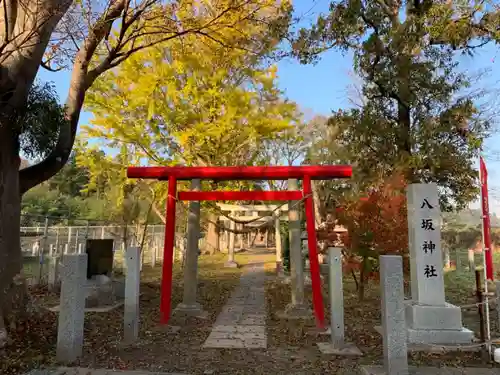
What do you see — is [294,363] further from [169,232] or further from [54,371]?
[169,232]

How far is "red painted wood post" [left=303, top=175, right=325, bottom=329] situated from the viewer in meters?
6.75

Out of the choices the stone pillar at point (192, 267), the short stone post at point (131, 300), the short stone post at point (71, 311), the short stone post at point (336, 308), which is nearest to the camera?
the short stone post at point (71, 311)

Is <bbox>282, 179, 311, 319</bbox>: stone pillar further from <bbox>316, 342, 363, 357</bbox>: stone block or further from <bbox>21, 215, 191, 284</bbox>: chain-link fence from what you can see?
<bbox>21, 215, 191, 284</bbox>: chain-link fence

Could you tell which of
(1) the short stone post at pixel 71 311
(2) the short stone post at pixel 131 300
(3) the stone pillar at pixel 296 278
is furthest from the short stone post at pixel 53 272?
(3) the stone pillar at pixel 296 278

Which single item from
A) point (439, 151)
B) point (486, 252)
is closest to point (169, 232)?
point (486, 252)

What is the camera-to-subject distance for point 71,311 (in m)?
4.88

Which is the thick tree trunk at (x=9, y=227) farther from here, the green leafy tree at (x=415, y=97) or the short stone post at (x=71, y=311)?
the green leafy tree at (x=415, y=97)

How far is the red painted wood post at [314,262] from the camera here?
6.75 meters

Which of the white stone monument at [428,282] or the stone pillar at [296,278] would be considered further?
the stone pillar at [296,278]

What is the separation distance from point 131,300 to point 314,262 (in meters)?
3.16

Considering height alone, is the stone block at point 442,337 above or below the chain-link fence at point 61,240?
below

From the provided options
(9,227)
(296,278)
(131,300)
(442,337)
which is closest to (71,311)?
(131,300)

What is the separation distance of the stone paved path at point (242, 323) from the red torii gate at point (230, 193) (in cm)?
116

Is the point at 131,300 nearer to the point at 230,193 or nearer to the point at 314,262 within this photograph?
the point at 230,193
